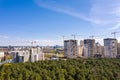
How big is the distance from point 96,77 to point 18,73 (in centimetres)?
809

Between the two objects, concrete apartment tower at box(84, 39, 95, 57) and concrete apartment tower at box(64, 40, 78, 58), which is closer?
concrete apartment tower at box(64, 40, 78, 58)

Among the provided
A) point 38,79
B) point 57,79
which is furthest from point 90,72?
point 38,79

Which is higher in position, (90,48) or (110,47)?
(110,47)

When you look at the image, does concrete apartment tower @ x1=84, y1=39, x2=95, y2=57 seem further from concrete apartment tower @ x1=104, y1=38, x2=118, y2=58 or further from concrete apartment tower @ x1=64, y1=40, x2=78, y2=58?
concrete apartment tower @ x1=64, y1=40, x2=78, y2=58

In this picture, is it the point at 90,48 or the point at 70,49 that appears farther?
the point at 90,48

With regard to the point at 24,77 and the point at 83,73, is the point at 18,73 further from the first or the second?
the point at 83,73

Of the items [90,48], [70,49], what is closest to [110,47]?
[90,48]

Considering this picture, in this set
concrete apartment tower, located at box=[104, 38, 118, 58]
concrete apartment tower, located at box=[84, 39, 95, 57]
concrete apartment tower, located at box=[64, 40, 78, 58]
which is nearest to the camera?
concrete apartment tower, located at box=[104, 38, 118, 58]

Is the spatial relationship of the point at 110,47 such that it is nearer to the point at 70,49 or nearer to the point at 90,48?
the point at 90,48

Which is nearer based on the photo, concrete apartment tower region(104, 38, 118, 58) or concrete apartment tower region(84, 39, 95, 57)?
concrete apartment tower region(104, 38, 118, 58)

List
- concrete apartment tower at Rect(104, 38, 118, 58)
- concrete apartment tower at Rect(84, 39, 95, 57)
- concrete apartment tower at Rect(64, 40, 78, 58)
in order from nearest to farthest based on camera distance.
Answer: concrete apartment tower at Rect(104, 38, 118, 58)
concrete apartment tower at Rect(64, 40, 78, 58)
concrete apartment tower at Rect(84, 39, 95, 57)

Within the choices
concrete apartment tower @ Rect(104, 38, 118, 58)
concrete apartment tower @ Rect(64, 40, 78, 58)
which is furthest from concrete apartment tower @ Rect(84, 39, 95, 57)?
concrete apartment tower @ Rect(64, 40, 78, 58)

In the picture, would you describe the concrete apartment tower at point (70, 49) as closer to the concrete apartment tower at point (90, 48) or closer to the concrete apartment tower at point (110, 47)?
the concrete apartment tower at point (90, 48)

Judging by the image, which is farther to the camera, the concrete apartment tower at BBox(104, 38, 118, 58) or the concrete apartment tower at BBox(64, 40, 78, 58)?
the concrete apartment tower at BBox(64, 40, 78, 58)
